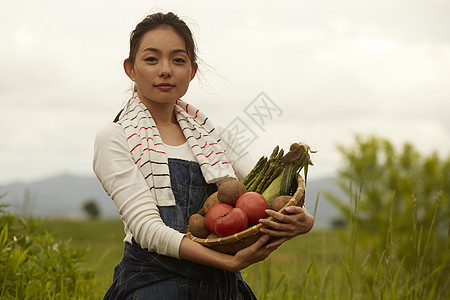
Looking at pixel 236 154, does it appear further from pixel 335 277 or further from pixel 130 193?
pixel 335 277

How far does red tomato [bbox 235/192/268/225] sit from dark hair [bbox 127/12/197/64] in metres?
0.89

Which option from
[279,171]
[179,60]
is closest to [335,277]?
[279,171]

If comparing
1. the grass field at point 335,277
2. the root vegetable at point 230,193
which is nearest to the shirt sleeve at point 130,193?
the root vegetable at point 230,193

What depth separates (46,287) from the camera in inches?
139

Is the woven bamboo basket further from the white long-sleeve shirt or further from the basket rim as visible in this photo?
the white long-sleeve shirt

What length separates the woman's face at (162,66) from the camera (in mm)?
2381

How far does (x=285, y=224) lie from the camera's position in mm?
2066

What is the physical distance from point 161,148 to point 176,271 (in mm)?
607

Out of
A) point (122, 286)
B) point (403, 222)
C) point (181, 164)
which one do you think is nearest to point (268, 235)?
point (181, 164)

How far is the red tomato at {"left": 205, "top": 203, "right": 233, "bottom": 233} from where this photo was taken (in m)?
2.06

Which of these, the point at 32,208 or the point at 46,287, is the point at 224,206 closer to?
the point at 46,287

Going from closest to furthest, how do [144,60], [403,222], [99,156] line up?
[99,156]
[144,60]
[403,222]

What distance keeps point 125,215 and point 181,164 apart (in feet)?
1.42

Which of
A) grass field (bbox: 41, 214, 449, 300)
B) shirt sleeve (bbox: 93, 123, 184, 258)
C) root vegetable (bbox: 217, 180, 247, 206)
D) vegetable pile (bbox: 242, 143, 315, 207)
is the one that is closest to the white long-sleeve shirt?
shirt sleeve (bbox: 93, 123, 184, 258)
